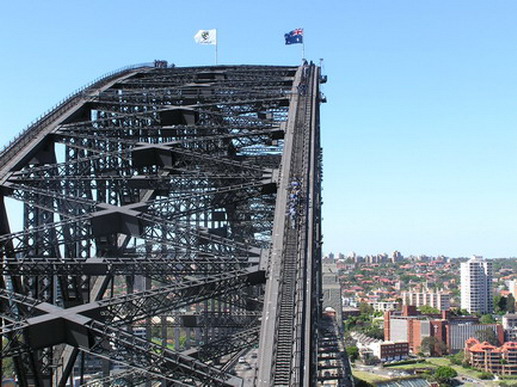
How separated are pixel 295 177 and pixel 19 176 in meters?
7.64

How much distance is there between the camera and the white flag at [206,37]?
4350 cm

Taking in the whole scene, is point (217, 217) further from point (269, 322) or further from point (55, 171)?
point (269, 322)

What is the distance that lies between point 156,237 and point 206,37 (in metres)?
26.5

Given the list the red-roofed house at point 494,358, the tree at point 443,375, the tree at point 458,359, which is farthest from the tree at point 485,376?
the tree at point 458,359

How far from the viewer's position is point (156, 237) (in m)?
19.2

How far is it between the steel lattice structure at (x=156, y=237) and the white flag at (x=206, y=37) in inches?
431

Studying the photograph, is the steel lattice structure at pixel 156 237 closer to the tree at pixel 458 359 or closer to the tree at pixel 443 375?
the tree at pixel 443 375

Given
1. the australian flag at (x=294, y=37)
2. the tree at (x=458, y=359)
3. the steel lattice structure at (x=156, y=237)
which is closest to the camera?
the steel lattice structure at (x=156, y=237)

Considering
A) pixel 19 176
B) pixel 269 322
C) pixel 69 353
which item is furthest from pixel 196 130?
pixel 269 322

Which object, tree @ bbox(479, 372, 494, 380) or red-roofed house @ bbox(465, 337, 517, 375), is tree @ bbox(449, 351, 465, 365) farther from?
tree @ bbox(479, 372, 494, 380)

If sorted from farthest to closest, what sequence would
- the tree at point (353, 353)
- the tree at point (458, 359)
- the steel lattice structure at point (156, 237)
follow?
the tree at point (458, 359) → the tree at point (353, 353) → the steel lattice structure at point (156, 237)

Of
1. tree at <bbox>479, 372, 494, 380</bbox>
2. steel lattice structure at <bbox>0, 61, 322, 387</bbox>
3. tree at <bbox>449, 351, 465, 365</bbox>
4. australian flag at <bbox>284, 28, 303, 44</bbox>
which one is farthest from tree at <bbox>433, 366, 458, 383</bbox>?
steel lattice structure at <bbox>0, 61, 322, 387</bbox>

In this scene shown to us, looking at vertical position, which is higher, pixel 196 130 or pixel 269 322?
pixel 196 130

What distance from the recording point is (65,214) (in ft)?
66.7
